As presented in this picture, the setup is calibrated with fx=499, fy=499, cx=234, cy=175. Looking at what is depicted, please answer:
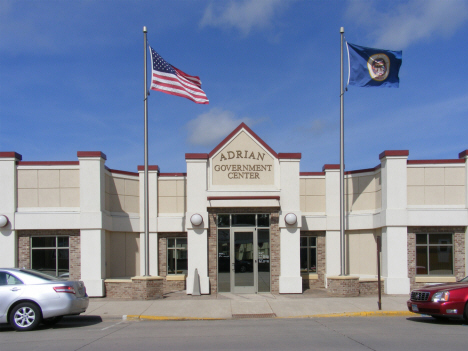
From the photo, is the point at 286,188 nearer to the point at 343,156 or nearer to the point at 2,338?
the point at 343,156

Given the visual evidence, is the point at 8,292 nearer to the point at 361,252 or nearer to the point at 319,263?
the point at 319,263

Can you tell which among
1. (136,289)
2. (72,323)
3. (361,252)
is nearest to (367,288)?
(361,252)

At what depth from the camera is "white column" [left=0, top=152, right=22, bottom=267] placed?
18.4 metres

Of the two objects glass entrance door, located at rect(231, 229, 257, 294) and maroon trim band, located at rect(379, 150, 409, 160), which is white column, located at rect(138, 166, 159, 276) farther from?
maroon trim band, located at rect(379, 150, 409, 160)

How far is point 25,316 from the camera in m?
11.9

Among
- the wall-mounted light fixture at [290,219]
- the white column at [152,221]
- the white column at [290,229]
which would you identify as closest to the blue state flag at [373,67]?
the white column at [290,229]

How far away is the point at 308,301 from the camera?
16578mm

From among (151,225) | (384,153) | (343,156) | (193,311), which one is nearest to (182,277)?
(151,225)

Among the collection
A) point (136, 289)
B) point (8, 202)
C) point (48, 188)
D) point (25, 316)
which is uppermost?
point (48, 188)

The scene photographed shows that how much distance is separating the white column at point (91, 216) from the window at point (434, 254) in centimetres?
1200

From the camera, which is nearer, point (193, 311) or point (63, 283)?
point (63, 283)

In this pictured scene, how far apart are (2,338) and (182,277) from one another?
10.2 m

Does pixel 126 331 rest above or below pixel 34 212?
below

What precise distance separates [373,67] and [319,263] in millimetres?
8252
